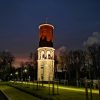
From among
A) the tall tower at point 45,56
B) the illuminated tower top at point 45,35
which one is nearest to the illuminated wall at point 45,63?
the tall tower at point 45,56

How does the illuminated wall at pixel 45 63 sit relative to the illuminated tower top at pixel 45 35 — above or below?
below

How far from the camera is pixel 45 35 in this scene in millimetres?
128625

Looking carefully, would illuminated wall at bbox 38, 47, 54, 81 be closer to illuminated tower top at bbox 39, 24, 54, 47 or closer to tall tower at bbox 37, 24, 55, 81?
tall tower at bbox 37, 24, 55, 81

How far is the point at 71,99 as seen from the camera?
27.2 metres

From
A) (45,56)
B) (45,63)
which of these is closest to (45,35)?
(45,56)

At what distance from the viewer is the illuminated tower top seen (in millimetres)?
128125

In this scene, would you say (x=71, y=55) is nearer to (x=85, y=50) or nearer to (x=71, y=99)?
(x=85, y=50)

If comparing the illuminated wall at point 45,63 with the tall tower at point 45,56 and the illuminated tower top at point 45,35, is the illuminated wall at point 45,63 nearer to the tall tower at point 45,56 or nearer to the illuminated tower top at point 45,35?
the tall tower at point 45,56

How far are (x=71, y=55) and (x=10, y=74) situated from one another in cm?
4376

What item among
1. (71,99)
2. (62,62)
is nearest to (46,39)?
(62,62)

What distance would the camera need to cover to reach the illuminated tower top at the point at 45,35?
12812cm

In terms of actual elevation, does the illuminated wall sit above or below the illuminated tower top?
below

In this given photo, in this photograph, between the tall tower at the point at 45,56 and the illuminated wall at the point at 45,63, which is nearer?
the tall tower at the point at 45,56

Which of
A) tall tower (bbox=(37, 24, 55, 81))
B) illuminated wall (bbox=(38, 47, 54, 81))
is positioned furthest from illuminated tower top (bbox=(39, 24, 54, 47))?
illuminated wall (bbox=(38, 47, 54, 81))
